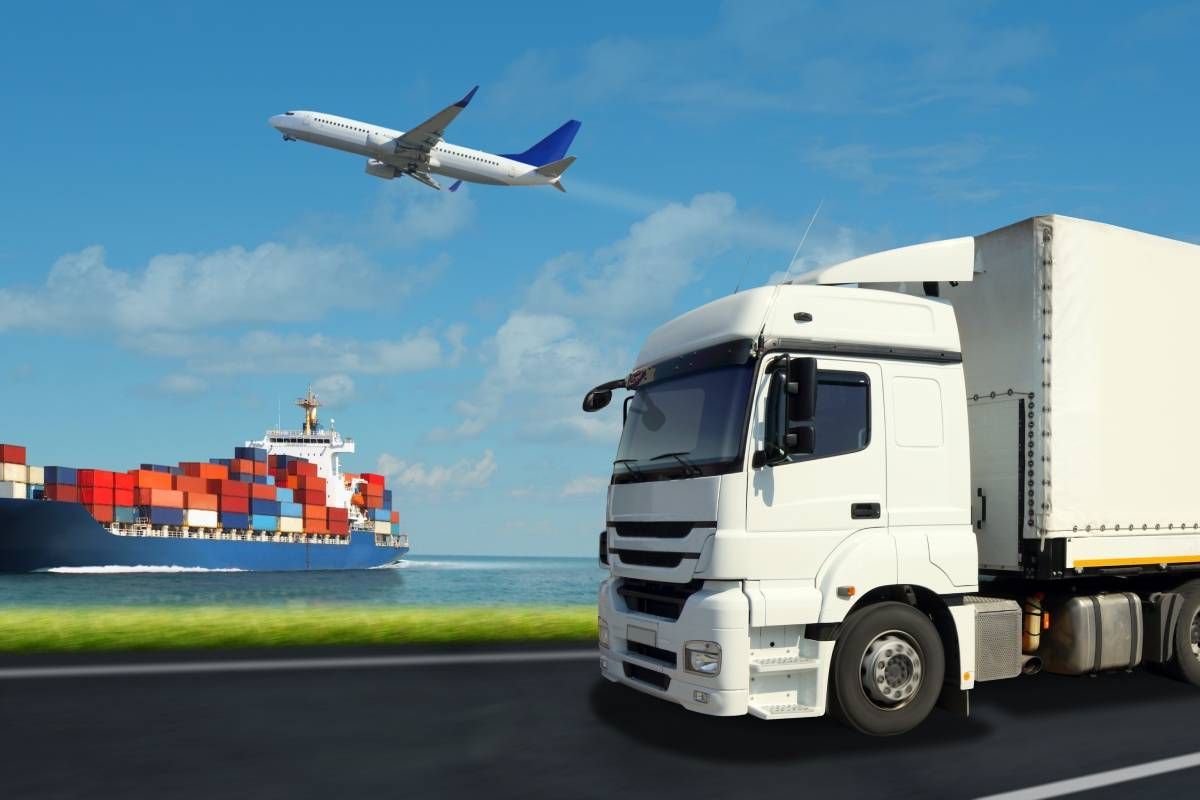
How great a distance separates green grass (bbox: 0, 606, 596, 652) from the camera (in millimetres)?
13188

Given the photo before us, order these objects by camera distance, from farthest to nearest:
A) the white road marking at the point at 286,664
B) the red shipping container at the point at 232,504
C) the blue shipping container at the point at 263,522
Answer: the blue shipping container at the point at 263,522 < the red shipping container at the point at 232,504 < the white road marking at the point at 286,664

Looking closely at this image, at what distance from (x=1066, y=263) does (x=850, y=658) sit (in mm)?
3884

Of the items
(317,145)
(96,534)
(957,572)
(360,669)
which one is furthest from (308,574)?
(957,572)

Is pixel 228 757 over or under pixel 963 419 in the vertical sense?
under

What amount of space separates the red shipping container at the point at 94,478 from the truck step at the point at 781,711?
69.2m

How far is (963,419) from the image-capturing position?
7336mm

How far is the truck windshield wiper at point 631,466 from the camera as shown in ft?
24.4

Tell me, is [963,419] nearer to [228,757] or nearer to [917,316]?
[917,316]

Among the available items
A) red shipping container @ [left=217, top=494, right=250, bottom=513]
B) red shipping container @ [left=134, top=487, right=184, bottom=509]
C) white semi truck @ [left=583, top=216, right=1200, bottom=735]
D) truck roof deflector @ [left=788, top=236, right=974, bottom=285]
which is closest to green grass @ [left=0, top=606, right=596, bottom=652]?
white semi truck @ [left=583, top=216, right=1200, bottom=735]

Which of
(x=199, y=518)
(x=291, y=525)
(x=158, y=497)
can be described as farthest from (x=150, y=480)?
(x=291, y=525)

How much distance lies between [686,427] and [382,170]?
41.3 m

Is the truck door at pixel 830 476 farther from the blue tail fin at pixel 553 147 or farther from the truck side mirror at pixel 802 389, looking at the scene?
the blue tail fin at pixel 553 147

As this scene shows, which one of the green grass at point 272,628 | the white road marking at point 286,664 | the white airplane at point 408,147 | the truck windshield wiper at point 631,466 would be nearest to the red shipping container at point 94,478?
the white airplane at point 408,147

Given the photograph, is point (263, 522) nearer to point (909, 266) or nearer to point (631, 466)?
point (631, 466)
